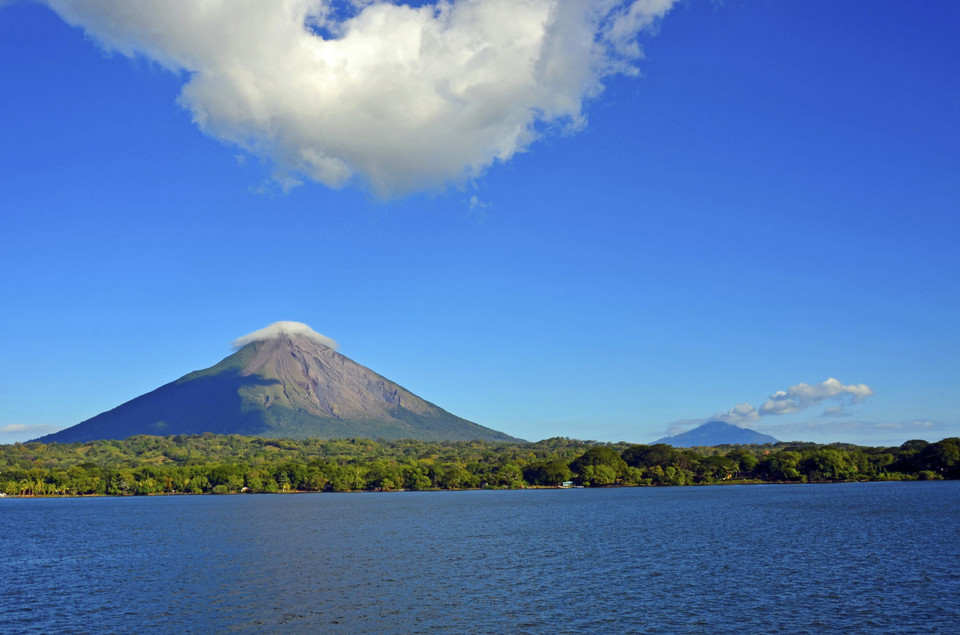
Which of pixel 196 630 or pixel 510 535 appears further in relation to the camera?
pixel 510 535

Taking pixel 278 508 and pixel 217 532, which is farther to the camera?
pixel 278 508

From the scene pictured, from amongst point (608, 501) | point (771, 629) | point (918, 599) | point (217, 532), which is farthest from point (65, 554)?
point (608, 501)

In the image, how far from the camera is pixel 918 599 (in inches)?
1810

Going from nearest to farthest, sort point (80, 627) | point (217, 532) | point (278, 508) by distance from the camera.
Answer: point (80, 627), point (217, 532), point (278, 508)

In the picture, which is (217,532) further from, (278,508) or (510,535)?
(278,508)

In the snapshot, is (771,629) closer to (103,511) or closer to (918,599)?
(918,599)

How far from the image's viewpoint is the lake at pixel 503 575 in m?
42.9

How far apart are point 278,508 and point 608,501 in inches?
2666

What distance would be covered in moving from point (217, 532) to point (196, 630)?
62.0m

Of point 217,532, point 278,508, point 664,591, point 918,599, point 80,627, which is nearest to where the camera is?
point 80,627

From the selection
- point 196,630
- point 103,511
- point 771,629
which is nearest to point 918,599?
point 771,629

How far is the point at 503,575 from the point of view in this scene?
58.5 metres

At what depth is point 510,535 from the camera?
290 feet

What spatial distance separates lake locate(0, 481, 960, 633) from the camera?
42938 millimetres
